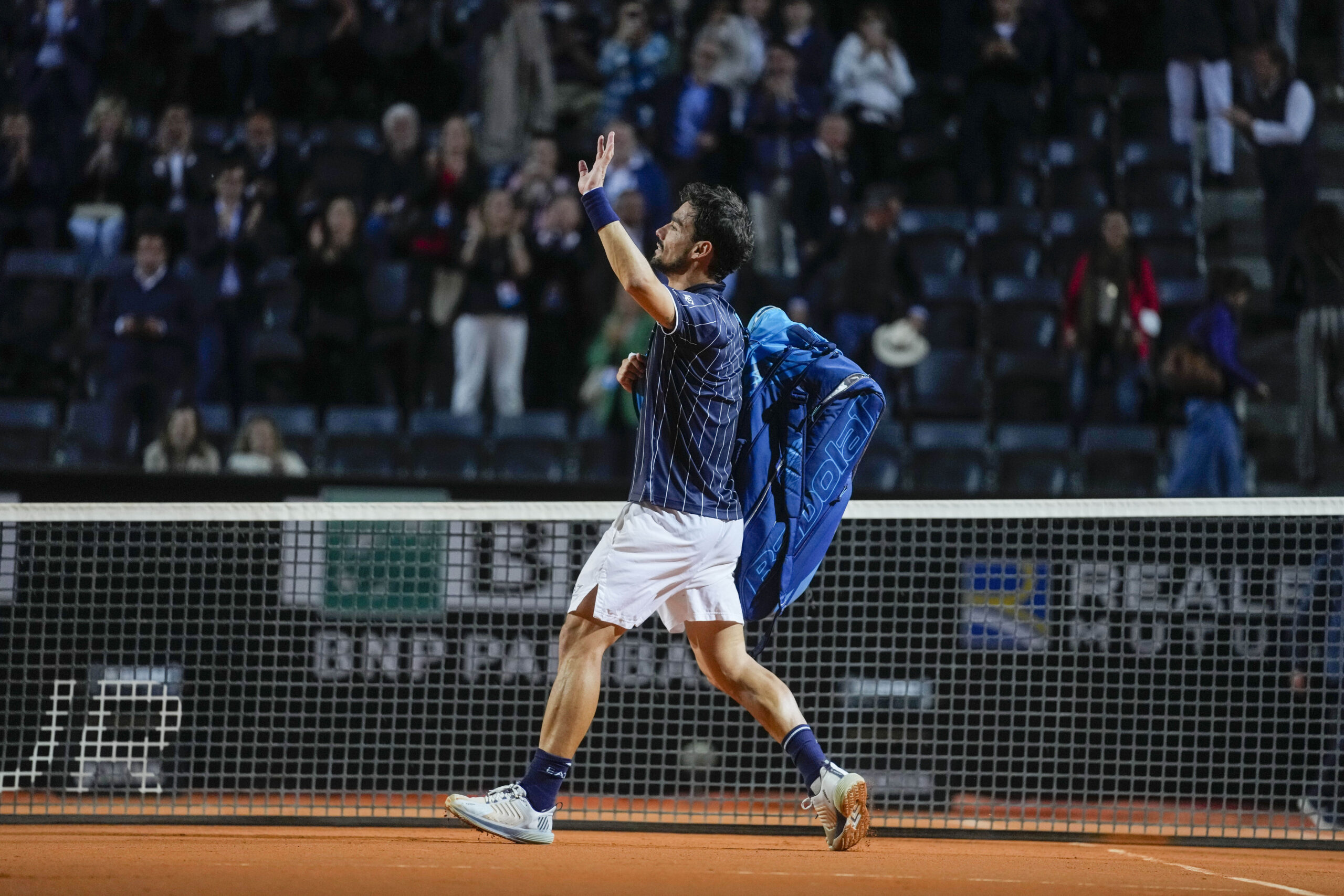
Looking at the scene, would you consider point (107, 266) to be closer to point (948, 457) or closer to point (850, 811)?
point (948, 457)

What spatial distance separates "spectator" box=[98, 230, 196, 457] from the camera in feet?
34.1

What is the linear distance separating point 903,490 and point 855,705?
1180 millimetres

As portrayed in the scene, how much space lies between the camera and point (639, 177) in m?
11.4

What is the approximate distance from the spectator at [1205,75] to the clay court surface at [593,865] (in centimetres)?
747

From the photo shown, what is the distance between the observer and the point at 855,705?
7102 mm

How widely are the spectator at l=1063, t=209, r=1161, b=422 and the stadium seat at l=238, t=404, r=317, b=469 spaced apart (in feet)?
17.9

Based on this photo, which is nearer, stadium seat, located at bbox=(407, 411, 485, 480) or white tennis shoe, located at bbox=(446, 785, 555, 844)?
white tennis shoe, located at bbox=(446, 785, 555, 844)

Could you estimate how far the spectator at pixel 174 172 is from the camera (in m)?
11.6

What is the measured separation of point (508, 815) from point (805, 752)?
1028 millimetres

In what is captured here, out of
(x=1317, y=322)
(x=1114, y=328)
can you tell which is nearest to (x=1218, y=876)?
(x=1114, y=328)

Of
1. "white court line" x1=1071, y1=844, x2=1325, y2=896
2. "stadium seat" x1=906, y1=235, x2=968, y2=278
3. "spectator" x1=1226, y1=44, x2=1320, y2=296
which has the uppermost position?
"spectator" x1=1226, y1=44, x2=1320, y2=296

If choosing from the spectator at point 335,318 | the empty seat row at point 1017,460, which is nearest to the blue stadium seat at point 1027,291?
the empty seat row at point 1017,460

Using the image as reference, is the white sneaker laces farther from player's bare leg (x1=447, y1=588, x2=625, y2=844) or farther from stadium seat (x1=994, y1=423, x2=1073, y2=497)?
stadium seat (x1=994, y1=423, x2=1073, y2=497)

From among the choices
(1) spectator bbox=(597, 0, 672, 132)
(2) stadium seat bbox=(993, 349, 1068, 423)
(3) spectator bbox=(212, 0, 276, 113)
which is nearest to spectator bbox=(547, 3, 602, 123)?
(1) spectator bbox=(597, 0, 672, 132)
